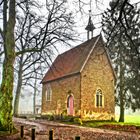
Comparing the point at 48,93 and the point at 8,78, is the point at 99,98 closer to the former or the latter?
the point at 48,93

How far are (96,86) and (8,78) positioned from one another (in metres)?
18.8

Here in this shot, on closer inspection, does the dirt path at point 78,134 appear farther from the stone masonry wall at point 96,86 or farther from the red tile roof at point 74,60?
the red tile roof at point 74,60

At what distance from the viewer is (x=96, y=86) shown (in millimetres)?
35094

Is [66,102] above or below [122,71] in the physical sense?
below

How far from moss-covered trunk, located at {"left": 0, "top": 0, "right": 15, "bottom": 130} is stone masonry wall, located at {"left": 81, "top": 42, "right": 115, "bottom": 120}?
16.2 meters

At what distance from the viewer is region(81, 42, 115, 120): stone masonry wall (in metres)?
33.9

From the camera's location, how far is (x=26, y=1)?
19234mm

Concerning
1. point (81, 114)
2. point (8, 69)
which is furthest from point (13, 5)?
point (81, 114)

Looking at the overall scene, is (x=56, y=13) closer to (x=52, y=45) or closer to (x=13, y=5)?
(x=52, y=45)

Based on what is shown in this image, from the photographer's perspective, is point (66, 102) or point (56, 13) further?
point (66, 102)

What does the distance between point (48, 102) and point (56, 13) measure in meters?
23.2

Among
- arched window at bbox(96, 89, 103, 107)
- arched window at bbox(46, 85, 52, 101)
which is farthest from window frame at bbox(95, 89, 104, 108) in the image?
arched window at bbox(46, 85, 52, 101)

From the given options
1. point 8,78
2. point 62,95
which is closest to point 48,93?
point 62,95

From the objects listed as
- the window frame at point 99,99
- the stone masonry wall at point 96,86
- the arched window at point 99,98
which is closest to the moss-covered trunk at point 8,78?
the stone masonry wall at point 96,86
